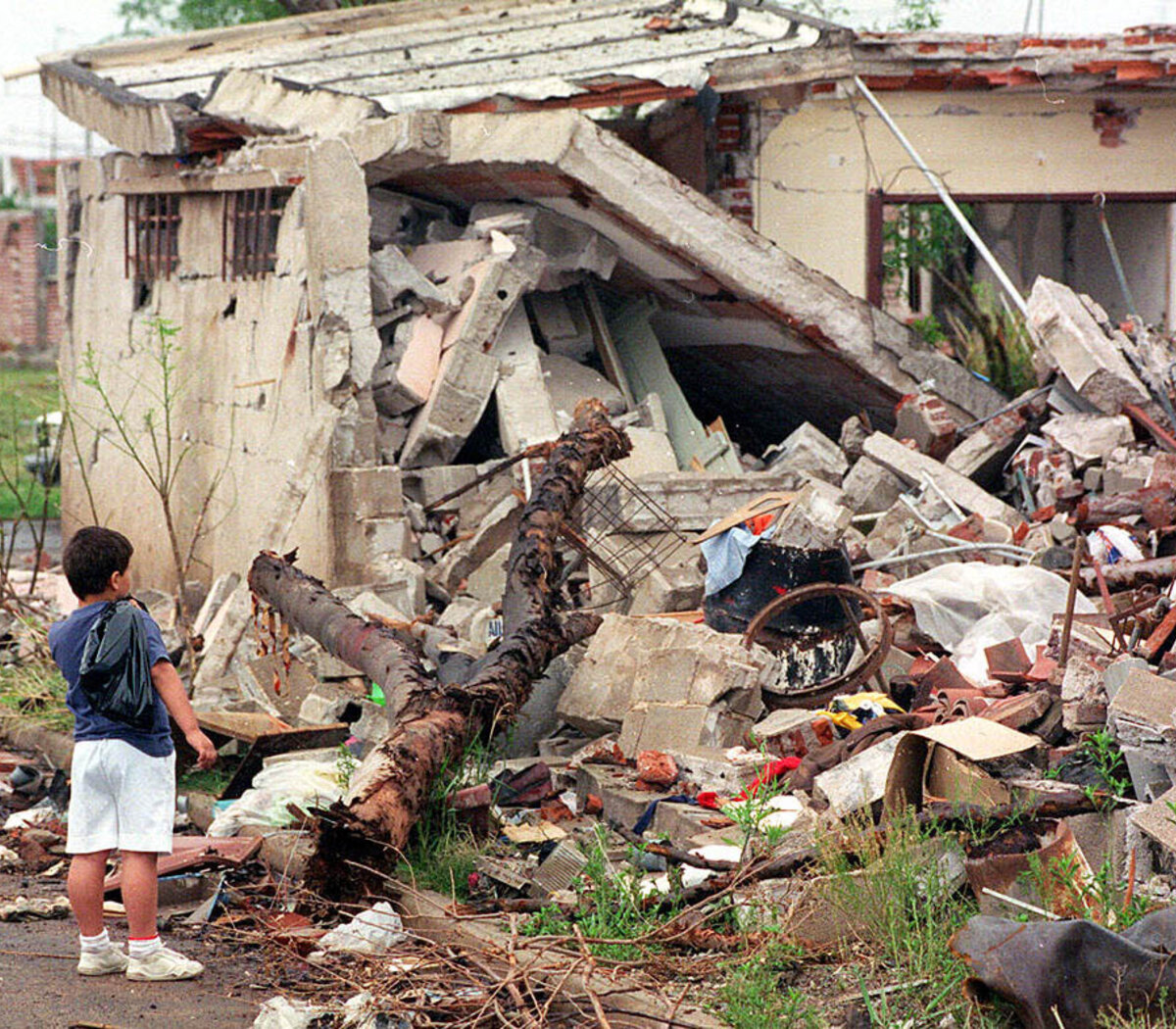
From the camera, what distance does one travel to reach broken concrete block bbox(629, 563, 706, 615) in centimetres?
877

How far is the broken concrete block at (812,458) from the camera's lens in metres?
10.7

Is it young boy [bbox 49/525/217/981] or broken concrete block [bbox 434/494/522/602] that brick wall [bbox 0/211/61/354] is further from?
young boy [bbox 49/525/217/981]

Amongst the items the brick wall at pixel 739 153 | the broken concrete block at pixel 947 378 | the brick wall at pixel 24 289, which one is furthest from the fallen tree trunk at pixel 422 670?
the brick wall at pixel 24 289

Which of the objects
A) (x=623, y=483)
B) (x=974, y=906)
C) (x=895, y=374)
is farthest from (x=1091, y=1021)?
(x=895, y=374)

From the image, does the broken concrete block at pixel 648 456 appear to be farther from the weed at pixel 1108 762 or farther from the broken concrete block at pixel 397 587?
the weed at pixel 1108 762

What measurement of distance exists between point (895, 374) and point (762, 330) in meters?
1.03

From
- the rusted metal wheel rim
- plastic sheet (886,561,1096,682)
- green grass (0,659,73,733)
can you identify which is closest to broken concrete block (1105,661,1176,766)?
the rusted metal wheel rim

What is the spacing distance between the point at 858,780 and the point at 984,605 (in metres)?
2.53

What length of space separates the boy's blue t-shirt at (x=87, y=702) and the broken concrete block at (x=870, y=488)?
19.9ft

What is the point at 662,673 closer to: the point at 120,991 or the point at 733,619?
the point at 733,619

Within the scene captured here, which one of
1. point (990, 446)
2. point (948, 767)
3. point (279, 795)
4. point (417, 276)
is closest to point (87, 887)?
point (279, 795)

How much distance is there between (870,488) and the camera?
33.4 ft

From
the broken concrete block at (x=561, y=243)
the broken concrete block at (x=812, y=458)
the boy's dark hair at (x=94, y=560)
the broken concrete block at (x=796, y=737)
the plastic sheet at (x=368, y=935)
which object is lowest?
the plastic sheet at (x=368, y=935)

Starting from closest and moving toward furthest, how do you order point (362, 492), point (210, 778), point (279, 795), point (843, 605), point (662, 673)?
point (279, 795) < point (662, 673) < point (210, 778) < point (843, 605) < point (362, 492)
